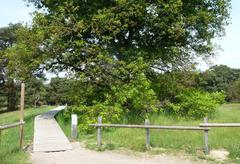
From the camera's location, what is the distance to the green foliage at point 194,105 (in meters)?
22.7

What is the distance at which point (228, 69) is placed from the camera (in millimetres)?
101000

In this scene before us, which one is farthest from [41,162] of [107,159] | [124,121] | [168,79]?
[168,79]

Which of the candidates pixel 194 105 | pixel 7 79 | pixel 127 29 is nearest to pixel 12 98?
pixel 7 79

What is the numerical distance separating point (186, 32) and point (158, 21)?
2.89m

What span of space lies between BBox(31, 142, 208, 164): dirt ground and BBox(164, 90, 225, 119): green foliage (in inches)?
410

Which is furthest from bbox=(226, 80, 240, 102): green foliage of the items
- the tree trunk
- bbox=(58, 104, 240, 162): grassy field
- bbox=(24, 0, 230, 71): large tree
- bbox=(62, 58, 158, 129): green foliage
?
bbox=(58, 104, 240, 162): grassy field

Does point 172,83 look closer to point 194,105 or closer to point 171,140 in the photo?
point 194,105

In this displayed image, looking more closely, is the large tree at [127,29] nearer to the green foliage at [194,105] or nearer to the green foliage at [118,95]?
the green foliage at [118,95]

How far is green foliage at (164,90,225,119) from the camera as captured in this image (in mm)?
22672

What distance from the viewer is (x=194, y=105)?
22.8 m

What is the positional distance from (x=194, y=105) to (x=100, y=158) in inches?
476

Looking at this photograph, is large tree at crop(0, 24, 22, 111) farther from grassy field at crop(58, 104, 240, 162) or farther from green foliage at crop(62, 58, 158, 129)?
grassy field at crop(58, 104, 240, 162)

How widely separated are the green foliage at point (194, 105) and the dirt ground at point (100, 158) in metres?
10.4

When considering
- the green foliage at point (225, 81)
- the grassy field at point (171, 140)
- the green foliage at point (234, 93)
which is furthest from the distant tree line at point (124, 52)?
the green foliage at point (225, 81)
